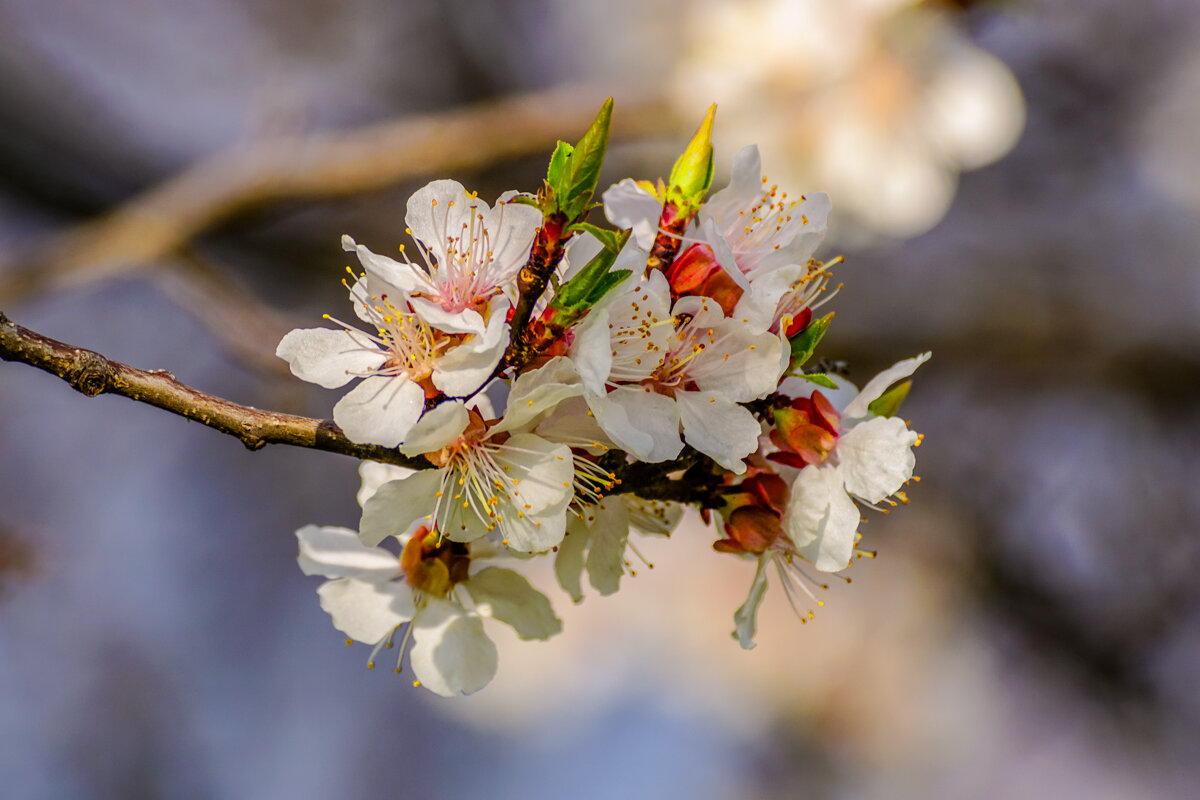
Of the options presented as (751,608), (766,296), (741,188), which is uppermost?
(741,188)

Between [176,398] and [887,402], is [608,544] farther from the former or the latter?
[176,398]

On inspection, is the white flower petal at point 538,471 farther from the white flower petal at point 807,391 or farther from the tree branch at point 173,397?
the white flower petal at point 807,391

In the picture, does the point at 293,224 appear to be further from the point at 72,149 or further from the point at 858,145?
the point at 858,145

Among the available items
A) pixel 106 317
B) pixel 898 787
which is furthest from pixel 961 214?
pixel 106 317

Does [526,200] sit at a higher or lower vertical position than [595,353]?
higher

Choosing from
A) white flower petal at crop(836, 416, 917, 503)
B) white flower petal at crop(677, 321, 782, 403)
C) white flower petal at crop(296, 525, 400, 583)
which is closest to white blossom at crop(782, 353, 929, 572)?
white flower petal at crop(836, 416, 917, 503)

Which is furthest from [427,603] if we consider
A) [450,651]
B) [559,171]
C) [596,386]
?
[559,171]

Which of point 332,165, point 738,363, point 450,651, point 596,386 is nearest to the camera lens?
point 596,386
